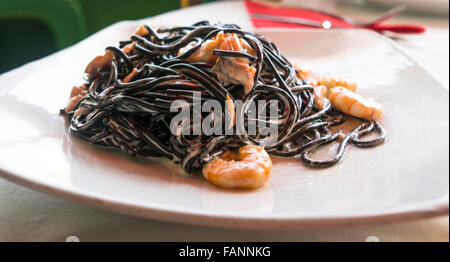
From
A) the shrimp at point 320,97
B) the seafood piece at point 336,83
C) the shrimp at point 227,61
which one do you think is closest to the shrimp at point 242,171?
the shrimp at point 227,61

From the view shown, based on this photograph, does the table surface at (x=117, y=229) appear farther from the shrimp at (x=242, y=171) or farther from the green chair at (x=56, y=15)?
the green chair at (x=56, y=15)

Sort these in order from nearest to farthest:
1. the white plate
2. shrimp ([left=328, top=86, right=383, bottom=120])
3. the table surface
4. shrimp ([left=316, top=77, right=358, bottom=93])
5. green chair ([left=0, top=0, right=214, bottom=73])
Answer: the white plate < the table surface < shrimp ([left=328, top=86, right=383, bottom=120]) < shrimp ([left=316, top=77, right=358, bottom=93]) < green chair ([left=0, top=0, right=214, bottom=73])

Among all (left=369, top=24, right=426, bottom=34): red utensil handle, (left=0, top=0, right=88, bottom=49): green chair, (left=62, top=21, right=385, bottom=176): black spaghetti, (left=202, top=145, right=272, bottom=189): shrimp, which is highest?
(left=0, top=0, right=88, bottom=49): green chair

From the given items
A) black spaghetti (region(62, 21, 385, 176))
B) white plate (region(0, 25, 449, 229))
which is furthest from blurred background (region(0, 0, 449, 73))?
black spaghetti (region(62, 21, 385, 176))

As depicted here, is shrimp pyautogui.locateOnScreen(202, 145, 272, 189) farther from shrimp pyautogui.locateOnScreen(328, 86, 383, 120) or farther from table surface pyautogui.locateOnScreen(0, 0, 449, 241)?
shrimp pyautogui.locateOnScreen(328, 86, 383, 120)

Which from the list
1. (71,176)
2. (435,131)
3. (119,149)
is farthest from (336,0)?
(71,176)
